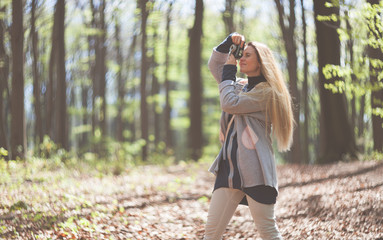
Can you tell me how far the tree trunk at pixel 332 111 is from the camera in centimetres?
987

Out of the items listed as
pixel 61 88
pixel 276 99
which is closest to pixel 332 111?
pixel 276 99

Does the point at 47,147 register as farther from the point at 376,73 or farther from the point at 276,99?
the point at 276,99

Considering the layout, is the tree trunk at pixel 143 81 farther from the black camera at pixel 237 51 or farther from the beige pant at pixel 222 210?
the beige pant at pixel 222 210

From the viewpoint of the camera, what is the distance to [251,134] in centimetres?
319

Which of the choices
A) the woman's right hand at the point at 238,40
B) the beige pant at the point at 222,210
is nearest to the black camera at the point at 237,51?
the woman's right hand at the point at 238,40

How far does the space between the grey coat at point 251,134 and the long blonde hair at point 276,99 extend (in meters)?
0.06

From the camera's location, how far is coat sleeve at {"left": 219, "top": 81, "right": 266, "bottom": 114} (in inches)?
126

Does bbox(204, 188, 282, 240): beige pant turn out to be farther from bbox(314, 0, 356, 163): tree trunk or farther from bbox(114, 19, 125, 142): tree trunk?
bbox(114, 19, 125, 142): tree trunk

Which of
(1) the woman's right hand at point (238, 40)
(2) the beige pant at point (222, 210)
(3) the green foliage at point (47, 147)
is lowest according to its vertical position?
(3) the green foliage at point (47, 147)

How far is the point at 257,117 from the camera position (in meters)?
3.29

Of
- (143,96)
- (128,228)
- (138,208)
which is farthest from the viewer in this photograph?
(143,96)

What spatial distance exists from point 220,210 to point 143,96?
12580 mm

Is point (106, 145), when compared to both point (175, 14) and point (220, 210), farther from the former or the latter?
point (220, 210)

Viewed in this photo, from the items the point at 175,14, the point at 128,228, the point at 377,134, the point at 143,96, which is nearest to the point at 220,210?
the point at 128,228
